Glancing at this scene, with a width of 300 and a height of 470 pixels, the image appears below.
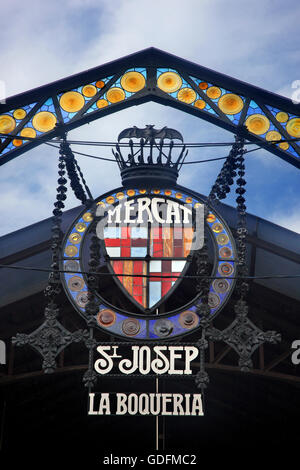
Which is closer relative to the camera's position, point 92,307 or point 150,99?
point 92,307

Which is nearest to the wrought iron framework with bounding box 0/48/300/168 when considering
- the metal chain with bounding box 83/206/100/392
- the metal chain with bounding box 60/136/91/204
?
the metal chain with bounding box 60/136/91/204

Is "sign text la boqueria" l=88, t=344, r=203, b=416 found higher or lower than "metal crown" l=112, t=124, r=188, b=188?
lower

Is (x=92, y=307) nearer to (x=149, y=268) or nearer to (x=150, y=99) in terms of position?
(x=149, y=268)

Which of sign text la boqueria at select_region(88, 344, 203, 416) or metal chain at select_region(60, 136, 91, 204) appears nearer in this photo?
sign text la boqueria at select_region(88, 344, 203, 416)

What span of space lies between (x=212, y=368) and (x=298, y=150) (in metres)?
7.26

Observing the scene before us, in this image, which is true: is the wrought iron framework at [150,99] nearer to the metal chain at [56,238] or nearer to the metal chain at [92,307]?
the metal chain at [56,238]

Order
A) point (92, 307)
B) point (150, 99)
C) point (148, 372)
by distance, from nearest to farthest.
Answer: point (148, 372) < point (92, 307) < point (150, 99)

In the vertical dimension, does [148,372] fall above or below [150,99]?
below

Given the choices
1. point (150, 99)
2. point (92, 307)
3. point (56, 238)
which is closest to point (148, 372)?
point (92, 307)

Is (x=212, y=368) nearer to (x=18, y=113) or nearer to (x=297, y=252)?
(x=297, y=252)

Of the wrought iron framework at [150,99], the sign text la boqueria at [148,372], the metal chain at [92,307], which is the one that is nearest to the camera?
the sign text la boqueria at [148,372]

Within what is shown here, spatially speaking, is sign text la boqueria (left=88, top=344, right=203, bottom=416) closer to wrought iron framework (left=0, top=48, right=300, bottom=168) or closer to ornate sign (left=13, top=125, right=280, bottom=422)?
ornate sign (left=13, top=125, right=280, bottom=422)

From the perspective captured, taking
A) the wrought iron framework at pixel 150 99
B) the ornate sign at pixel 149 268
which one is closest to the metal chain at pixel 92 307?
the ornate sign at pixel 149 268

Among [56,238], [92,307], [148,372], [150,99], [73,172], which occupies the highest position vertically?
[150,99]
